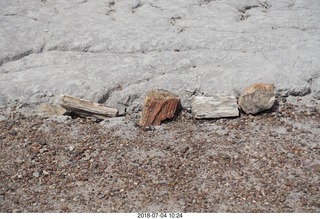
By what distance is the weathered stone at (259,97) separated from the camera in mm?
3283

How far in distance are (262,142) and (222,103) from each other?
0.47 meters

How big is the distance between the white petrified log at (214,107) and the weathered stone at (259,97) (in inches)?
4.1

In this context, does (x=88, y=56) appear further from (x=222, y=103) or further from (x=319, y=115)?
(x=319, y=115)

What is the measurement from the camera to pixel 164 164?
2.81 metres

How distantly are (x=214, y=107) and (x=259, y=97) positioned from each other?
13.4 inches

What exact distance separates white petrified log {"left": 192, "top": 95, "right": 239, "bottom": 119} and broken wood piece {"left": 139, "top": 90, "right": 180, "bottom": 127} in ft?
0.57

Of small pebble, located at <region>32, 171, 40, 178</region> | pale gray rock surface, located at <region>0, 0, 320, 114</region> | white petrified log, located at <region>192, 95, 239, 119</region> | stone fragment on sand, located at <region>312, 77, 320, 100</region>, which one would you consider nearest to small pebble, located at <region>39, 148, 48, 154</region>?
small pebble, located at <region>32, 171, 40, 178</region>

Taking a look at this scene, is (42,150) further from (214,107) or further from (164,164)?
(214,107)

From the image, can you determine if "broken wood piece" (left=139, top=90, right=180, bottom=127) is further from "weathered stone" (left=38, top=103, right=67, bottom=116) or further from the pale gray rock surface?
"weathered stone" (left=38, top=103, right=67, bottom=116)

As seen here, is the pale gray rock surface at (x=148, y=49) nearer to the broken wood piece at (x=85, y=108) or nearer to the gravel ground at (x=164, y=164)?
the broken wood piece at (x=85, y=108)

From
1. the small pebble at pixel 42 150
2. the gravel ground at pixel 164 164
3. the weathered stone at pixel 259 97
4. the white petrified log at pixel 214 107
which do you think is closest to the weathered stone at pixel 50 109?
the gravel ground at pixel 164 164

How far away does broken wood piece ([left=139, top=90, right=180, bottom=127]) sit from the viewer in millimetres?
3201

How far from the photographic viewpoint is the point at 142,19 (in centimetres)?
432
